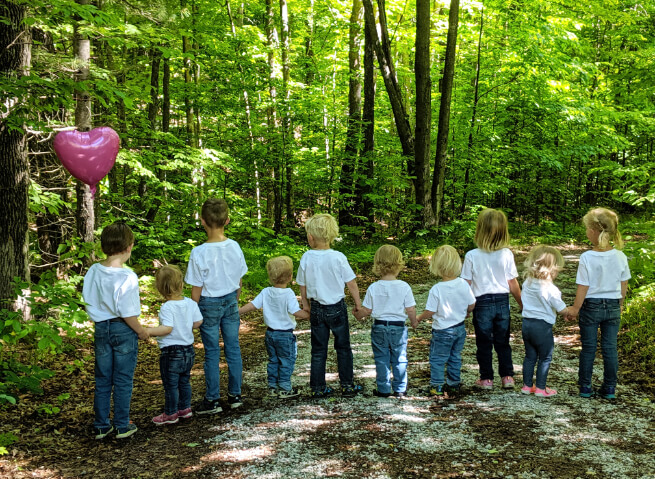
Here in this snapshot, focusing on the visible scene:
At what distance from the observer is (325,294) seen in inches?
180

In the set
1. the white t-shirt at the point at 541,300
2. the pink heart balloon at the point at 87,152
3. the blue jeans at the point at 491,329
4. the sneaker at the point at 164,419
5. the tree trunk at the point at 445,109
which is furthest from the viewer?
the tree trunk at the point at 445,109

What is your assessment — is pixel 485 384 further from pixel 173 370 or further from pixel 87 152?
pixel 87 152

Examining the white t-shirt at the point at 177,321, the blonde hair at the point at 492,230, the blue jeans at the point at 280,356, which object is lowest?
the blue jeans at the point at 280,356

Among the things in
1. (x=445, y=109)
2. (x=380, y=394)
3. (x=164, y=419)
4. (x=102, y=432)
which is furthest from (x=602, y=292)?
(x=445, y=109)

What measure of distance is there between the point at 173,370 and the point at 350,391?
1636mm

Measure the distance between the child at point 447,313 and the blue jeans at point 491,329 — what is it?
163mm

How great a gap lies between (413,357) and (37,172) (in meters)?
5.89

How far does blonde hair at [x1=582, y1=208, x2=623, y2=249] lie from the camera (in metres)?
4.46

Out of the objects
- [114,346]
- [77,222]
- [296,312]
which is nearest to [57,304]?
[114,346]

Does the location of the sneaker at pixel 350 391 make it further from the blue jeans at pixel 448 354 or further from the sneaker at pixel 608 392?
the sneaker at pixel 608 392

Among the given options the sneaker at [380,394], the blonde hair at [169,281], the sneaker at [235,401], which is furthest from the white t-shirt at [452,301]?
the blonde hair at [169,281]

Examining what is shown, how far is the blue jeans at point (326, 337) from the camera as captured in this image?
4605 mm

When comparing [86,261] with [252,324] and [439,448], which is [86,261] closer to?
[252,324]

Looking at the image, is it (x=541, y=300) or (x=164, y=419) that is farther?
(x=541, y=300)
